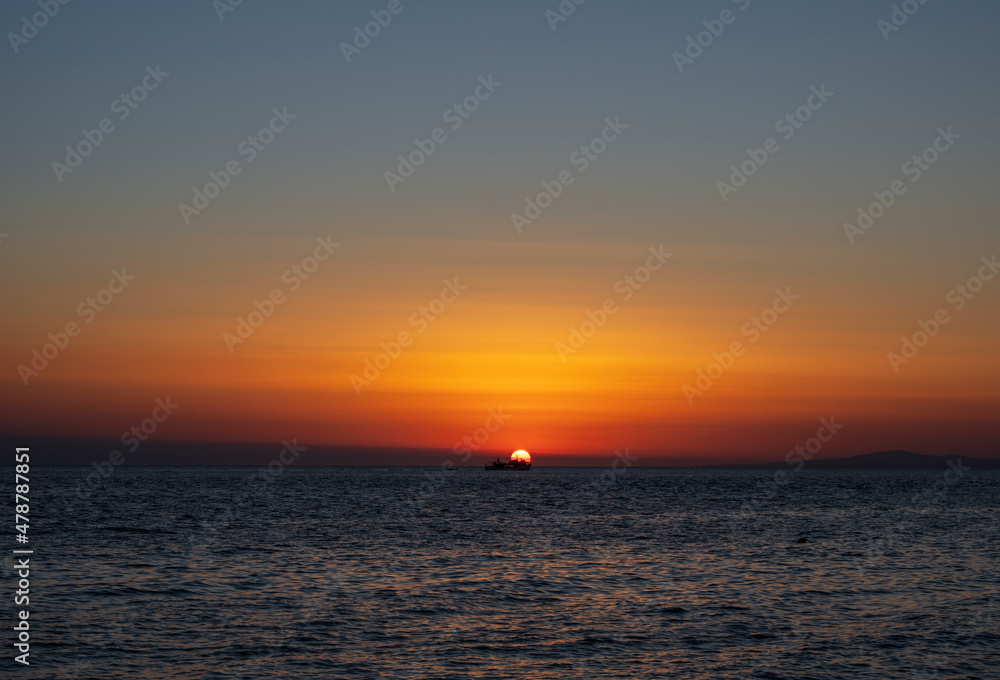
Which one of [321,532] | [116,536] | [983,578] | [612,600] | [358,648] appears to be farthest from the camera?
[321,532]

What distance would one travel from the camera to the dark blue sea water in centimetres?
2884

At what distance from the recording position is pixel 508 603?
Answer: 3875cm

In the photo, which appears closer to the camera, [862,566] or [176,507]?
[862,566]

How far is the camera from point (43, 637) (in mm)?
30797

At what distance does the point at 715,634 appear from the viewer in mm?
33250

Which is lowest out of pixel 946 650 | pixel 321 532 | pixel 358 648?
pixel 946 650

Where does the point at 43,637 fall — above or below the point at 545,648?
above

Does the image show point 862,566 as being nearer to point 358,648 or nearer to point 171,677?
point 358,648

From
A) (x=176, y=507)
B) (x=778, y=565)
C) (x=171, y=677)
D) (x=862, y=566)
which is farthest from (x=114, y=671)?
(x=176, y=507)

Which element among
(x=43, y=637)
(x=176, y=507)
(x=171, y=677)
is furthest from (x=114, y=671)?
(x=176, y=507)

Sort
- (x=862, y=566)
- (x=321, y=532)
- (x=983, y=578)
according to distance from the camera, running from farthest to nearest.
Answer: (x=321, y=532) < (x=862, y=566) < (x=983, y=578)

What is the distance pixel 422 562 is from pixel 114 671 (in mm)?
25977

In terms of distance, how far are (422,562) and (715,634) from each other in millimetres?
22505

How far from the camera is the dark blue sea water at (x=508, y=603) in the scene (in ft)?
94.6
